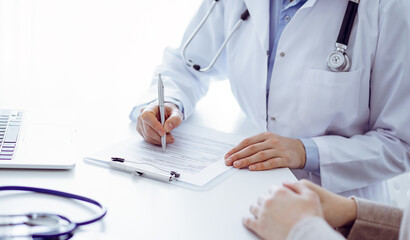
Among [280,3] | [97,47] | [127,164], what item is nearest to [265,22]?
[280,3]

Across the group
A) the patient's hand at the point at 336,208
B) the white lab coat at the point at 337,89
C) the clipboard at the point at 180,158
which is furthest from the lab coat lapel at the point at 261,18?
the patient's hand at the point at 336,208

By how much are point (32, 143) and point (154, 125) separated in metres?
0.28

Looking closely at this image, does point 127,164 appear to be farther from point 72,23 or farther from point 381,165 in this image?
point 72,23

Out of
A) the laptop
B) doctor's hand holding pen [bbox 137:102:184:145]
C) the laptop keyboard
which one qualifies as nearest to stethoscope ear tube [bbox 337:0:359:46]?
doctor's hand holding pen [bbox 137:102:184:145]

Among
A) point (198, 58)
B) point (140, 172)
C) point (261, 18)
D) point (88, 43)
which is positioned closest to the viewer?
point (140, 172)

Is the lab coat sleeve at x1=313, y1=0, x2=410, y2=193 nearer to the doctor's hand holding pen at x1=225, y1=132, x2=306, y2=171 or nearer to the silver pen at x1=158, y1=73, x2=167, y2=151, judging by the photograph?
the doctor's hand holding pen at x1=225, y1=132, x2=306, y2=171

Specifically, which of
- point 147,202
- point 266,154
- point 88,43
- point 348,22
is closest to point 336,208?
point 266,154

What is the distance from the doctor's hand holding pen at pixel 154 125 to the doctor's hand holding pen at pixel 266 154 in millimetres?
177

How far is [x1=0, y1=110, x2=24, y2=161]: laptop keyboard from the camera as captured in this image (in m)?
0.94

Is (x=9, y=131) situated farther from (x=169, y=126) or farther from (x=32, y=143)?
(x=169, y=126)

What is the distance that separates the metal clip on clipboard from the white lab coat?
1.21 feet

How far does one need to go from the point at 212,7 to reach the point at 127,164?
2.12 feet

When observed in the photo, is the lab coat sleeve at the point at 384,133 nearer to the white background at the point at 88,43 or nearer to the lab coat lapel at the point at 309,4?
the lab coat lapel at the point at 309,4

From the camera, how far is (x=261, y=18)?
1261 millimetres
